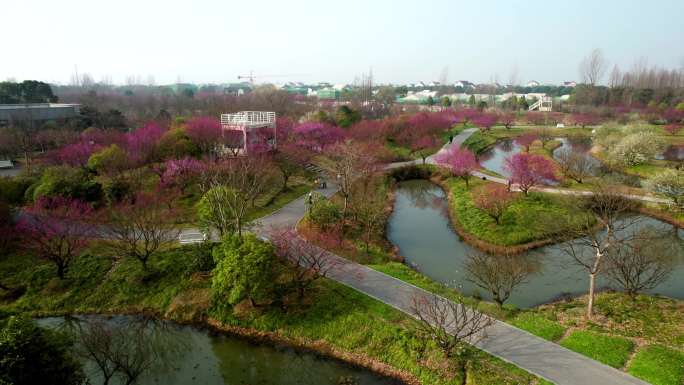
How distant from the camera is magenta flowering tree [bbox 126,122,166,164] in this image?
25797mm

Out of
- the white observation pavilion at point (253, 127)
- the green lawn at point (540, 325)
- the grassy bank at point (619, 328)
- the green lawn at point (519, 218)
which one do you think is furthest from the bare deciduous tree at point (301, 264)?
the white observation pavilion at point (253, 127)

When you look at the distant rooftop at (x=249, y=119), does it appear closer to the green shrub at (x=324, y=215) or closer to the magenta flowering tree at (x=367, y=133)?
the magenta flowering tree at (x=367, y=133)

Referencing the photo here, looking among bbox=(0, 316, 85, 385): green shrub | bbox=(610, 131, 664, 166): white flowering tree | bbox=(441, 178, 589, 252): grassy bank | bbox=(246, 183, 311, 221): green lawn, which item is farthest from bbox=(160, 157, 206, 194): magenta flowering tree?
bbox=(610, 131, 664, 166): white flowering tree

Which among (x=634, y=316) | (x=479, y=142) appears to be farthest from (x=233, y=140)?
(x=479, y=142)

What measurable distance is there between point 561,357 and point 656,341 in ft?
9.90

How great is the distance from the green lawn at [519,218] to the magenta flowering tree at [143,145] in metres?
19.4

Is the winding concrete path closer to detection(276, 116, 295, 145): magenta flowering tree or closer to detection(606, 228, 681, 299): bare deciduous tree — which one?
detection(606, 228, 681, 299): bare deciduous tree

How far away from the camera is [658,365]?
10.3 meters

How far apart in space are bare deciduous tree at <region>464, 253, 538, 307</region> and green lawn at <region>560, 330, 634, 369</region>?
245cm

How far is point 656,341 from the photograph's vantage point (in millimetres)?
11438

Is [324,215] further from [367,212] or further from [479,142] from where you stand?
[479,142]

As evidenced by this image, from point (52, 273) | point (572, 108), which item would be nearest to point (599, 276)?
point (52, 273)

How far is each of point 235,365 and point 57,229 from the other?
9.91 m

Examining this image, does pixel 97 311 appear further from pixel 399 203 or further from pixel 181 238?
pixel 399 203
